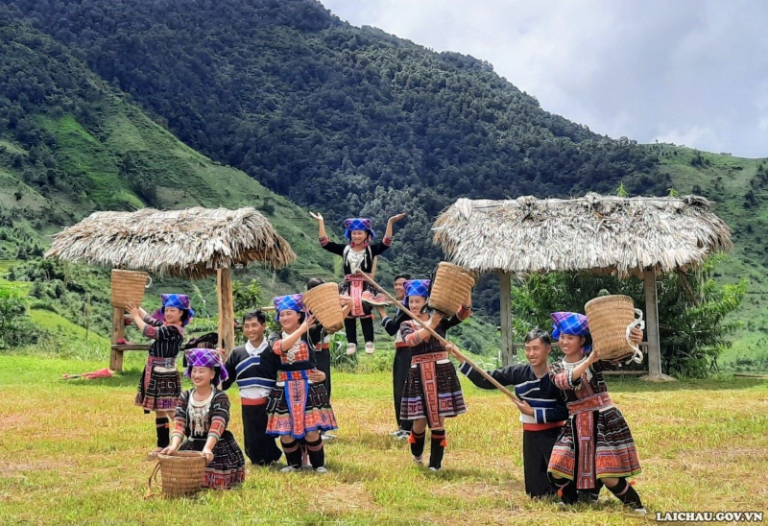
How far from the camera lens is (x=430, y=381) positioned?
708cm

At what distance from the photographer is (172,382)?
8.05 m

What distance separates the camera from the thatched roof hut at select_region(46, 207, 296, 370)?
571 inches

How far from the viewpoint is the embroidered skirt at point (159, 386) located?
312 inches

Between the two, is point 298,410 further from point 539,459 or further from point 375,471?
point 539,459

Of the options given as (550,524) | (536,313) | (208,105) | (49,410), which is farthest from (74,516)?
(208,105)

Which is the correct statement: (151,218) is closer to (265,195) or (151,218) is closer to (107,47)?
(265,195)

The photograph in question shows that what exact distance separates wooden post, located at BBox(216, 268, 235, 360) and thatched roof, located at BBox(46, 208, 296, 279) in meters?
0.23

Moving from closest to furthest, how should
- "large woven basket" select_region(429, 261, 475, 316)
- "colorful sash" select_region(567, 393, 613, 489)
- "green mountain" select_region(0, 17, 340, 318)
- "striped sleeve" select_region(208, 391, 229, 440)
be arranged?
"colorful sash" select_region(567, 393, 613, 489), "striped sleeve" select_region(208, 391, 229, 440), "large woven basket" select_region(429, 261, 475, 316), "green mountain" select_region(0, 17, 340, 318)

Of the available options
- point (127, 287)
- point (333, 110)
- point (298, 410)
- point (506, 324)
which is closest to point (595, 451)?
point (298, 410)

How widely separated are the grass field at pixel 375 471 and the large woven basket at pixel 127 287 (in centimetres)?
142

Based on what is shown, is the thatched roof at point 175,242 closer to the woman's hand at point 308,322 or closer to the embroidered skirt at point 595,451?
the woman's hand at point 308,322

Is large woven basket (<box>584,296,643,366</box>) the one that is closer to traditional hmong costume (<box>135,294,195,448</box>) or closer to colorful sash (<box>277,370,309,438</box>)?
colorful sash (<box>277,370,309,438</box>)

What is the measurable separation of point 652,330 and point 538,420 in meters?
9.57

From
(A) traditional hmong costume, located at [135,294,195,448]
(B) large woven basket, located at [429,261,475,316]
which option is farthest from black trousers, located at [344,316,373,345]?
(B) large woven basket, located at [429,261,475,316]
